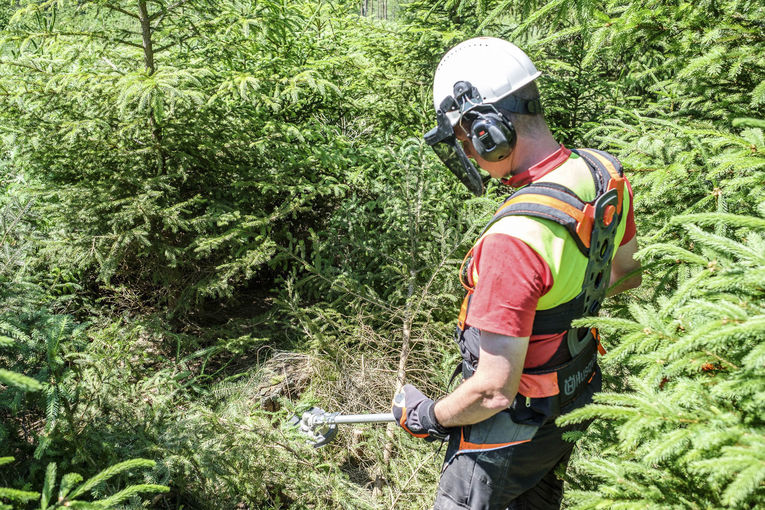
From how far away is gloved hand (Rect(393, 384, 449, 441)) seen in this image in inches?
78.8

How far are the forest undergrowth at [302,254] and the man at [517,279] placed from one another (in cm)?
19

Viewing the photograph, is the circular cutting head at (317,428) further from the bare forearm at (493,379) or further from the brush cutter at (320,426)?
the bare forearm at (493,379)

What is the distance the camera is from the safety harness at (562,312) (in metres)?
1.67

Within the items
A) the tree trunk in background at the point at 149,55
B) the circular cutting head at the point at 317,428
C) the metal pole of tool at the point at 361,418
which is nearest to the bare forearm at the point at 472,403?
the metal pole of tool at the point at 361,418

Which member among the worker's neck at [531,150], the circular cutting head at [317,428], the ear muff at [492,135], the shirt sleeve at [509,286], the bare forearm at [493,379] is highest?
the ear muff at [492,135]

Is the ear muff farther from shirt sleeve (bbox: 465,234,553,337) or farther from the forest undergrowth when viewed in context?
the forest undergrowth

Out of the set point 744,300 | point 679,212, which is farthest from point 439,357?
point 744,300

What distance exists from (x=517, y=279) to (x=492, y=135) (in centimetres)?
59

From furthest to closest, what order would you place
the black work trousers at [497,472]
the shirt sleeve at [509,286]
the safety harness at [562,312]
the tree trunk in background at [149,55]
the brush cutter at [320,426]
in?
the tree trunk in background at [149,55], the brush cutter at [320,426], the black work trousers at [497,472], the safety harness at [562,312], the shirt sleeve at [509,286]

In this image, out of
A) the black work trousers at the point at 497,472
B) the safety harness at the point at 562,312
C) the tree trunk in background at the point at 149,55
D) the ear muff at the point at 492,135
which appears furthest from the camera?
the tree trunk in background at the point at 149,55

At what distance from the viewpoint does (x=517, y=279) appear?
155 centimetres

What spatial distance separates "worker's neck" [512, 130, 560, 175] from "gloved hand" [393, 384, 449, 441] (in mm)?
1109

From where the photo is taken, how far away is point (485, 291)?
1.59 m

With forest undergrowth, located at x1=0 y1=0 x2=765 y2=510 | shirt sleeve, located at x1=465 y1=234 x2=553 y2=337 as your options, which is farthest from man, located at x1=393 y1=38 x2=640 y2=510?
forest undergrowth, located at x1=0 y1=0 x2=765 y2=510
